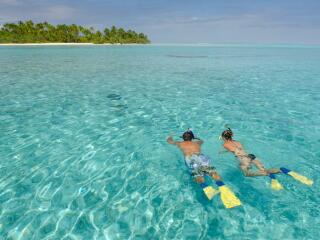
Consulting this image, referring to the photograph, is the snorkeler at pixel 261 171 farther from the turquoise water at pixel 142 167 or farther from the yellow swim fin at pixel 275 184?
the turquoise water at pixel 142 167

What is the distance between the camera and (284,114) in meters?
11.3

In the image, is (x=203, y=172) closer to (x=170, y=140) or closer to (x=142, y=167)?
(x=142, y=167)

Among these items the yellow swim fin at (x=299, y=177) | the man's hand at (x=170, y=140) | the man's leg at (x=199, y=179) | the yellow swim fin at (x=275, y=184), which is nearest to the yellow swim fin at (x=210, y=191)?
the man's leg at (x=199, y=179)

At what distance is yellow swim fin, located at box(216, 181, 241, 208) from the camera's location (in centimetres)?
521

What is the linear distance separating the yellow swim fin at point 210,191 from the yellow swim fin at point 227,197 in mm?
148

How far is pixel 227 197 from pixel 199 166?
1035 mm

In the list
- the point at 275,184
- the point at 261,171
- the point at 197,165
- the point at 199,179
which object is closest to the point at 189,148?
the point at 197,165

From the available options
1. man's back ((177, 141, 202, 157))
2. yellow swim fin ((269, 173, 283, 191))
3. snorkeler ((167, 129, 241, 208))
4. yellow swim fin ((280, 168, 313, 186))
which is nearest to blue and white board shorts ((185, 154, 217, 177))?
snorkeler ((167, 129, 241, 208))

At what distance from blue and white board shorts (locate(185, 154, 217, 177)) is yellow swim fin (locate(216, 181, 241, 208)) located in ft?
1.48

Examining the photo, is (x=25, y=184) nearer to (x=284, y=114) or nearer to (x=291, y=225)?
(x=291, y=225)

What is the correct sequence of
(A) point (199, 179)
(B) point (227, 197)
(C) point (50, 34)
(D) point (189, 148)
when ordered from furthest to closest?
(C) point (50, 34) → (D) point (189, 148) → (A) point (199, 179) → (B) point (227, 197)

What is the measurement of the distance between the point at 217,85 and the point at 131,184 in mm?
13822

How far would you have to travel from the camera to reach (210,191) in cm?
543

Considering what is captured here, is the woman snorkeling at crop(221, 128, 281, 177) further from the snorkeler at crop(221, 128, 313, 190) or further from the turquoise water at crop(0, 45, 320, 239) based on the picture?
the turquoise water at crop(0, 45, 320, 239)
